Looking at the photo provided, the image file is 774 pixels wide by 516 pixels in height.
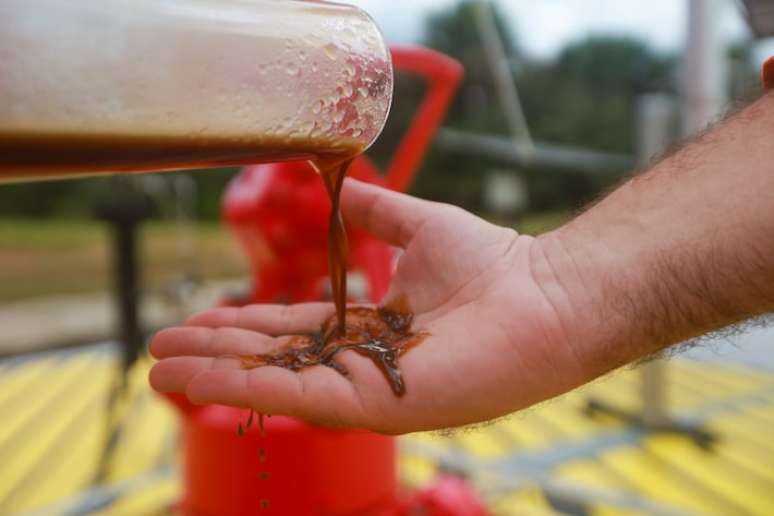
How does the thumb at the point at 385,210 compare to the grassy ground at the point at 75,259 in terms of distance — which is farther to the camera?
the grassy ground at the point at 75,259

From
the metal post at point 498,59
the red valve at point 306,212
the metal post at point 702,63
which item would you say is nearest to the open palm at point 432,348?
the red valve at point 306,212

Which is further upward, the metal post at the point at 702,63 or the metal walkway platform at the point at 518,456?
the metal post at the point at 702,63

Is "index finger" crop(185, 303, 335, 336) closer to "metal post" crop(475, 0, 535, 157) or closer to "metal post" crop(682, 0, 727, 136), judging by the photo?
"metal post" crop(682, 0, 727, 136)

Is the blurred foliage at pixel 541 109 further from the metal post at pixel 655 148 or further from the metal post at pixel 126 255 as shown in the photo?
the metal post at pixel 126 255

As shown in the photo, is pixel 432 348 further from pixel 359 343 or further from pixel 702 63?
pixel 702 63

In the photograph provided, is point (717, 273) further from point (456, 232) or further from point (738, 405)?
point (738, 405)

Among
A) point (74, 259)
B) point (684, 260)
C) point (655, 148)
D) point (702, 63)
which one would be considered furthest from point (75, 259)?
point (684, 260)
